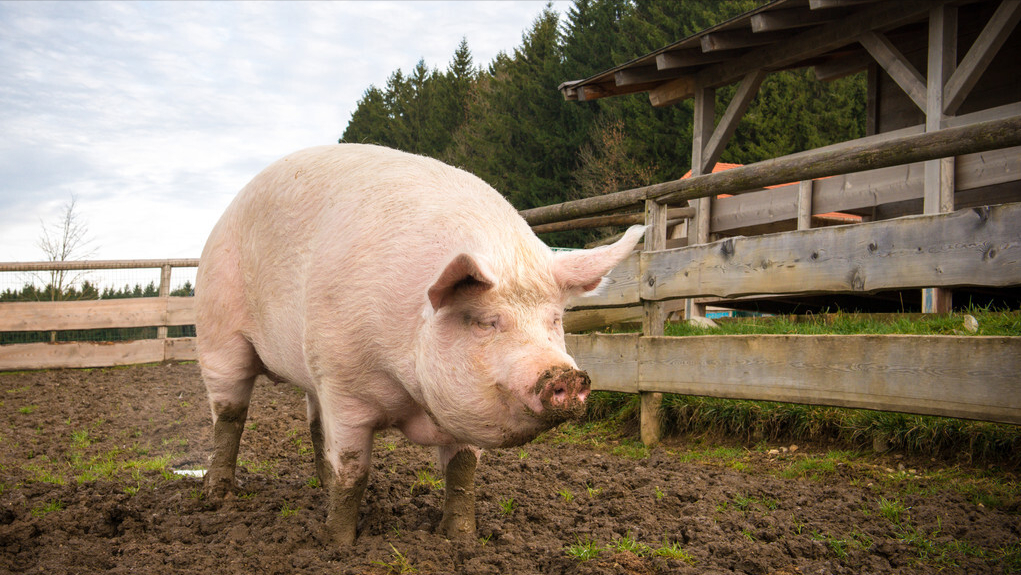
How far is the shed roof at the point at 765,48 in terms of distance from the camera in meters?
8.05

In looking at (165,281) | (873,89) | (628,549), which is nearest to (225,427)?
(628,549)

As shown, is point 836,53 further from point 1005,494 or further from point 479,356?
point 479,356

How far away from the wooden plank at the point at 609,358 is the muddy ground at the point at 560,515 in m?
0.42

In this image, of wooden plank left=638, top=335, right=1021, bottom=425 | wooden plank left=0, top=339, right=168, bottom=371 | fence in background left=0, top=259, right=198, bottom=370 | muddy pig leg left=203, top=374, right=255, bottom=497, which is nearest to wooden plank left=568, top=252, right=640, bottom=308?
wooden plank left=638, top=335, right=1021, bottom=425

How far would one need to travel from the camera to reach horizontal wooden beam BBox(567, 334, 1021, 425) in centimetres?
338

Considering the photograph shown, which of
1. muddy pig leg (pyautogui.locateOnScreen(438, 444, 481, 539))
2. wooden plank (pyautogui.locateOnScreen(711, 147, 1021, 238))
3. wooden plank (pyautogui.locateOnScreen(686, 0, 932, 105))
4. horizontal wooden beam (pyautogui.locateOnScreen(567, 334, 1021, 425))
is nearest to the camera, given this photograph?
muddy pig leg (pyautogui.locateOnScreen(438, 444, 481, 539))

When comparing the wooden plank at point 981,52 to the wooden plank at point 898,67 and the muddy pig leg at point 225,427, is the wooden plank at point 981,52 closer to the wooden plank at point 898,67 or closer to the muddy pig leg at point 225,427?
the wooden plank at point 898,67

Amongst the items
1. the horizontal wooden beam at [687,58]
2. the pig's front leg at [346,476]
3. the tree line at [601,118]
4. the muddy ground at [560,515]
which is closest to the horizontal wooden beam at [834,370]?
the muddy ground at [560,515]

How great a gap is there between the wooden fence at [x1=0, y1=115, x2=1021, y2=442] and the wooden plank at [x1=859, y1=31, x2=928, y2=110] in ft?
4.56

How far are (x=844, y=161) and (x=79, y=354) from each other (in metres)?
10.5

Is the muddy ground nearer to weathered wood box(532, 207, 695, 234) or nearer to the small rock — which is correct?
the small rock

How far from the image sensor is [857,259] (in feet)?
13.2

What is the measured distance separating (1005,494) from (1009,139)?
163cm

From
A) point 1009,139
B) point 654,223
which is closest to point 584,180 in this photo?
point 654,223
